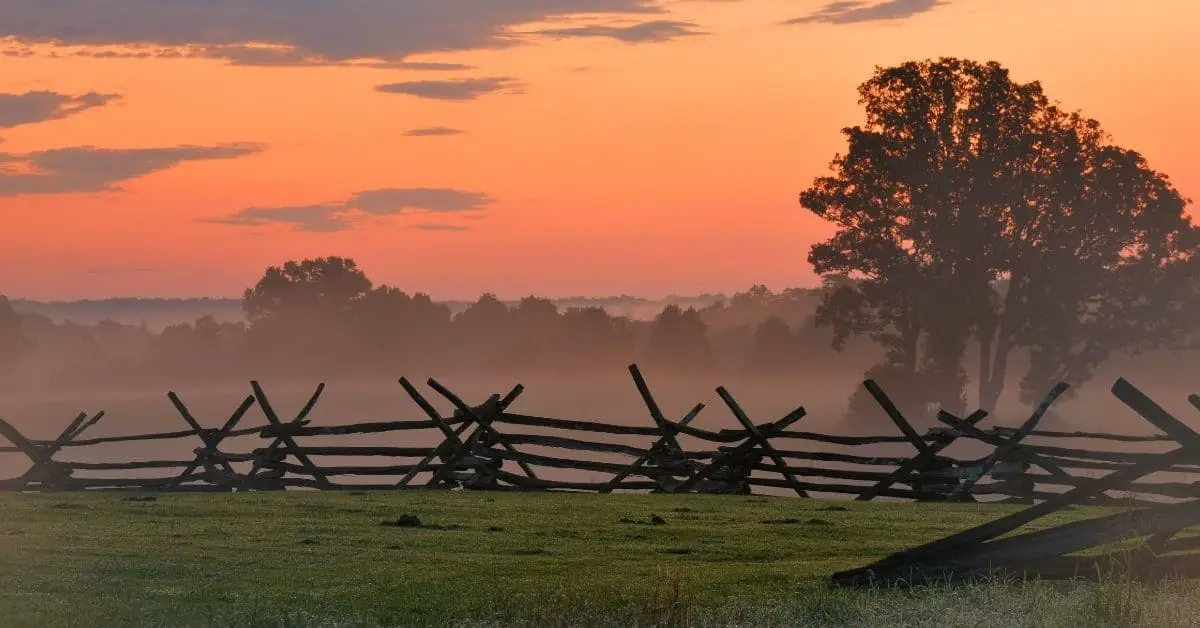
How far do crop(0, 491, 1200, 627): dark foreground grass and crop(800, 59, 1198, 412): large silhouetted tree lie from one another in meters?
32.0

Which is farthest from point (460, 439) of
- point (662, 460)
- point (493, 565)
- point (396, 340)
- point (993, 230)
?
point (396, 340)

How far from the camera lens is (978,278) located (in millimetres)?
55000

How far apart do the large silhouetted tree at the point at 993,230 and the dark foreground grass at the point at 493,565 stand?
32.0 metres

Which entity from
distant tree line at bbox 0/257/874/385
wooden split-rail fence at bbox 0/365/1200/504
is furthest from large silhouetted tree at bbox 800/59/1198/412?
distant tree line at bbox 0/257/874/385

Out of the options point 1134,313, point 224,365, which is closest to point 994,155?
point 1134,313

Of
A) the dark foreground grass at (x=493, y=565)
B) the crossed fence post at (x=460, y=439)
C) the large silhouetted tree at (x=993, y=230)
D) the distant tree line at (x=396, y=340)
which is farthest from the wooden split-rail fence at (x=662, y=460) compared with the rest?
the distant tree line at (x=396, y=340)

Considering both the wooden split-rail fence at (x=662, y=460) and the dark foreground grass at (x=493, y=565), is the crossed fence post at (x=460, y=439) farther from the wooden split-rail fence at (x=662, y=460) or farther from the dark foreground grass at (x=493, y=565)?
the dark foreground grass at (x=493, y=565)

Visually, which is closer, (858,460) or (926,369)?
(858,460)

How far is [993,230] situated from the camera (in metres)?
55.9

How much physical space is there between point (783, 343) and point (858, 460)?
75.0 m

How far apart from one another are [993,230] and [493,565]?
4254cm

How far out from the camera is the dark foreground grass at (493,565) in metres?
12.7

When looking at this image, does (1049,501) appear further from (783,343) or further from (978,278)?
(783,343)

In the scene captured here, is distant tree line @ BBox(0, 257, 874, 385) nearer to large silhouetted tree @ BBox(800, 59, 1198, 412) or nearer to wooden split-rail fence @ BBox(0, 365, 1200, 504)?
large silhouetted tree @ BBox(800, 59, 1198, 412)
